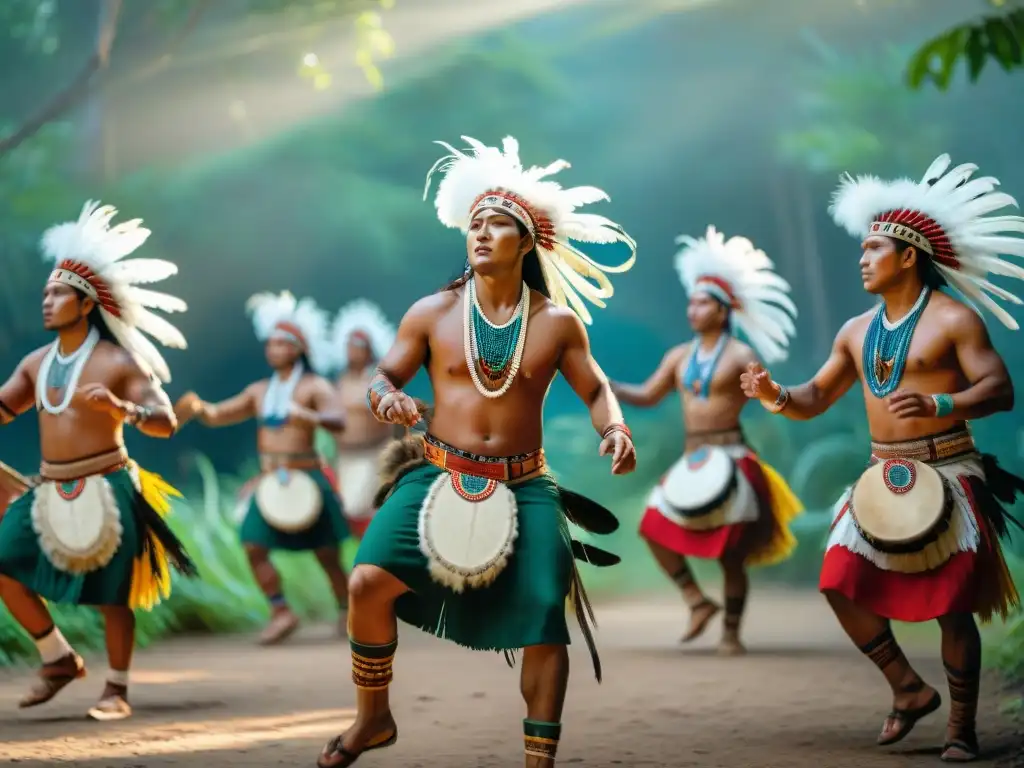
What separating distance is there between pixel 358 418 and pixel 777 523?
3.04 meters

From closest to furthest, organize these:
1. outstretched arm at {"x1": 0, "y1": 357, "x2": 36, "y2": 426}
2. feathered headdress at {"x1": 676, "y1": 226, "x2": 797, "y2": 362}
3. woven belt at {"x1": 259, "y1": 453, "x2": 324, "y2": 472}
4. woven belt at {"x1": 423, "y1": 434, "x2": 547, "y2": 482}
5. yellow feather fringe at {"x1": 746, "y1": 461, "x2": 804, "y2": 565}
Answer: woven belt at {"x1": 423, "y1": 434, "x2": 547, "y2": 482} → outstretched arm at {"x1": 0, "y1": 357, "x2": 36, "y2": 426} → yellow feather fringe at {"x1": 746, "y1": 461, "x2": 804, "y2": 565} → feathered headdress at {"x1": 676, "y1": 226, "x2": 797, "y2": 362} → woven belt at {"x1": 259, "y1": 453, "x2": 324, "y2": 472}

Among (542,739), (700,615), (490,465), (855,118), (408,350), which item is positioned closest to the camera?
(542,739)

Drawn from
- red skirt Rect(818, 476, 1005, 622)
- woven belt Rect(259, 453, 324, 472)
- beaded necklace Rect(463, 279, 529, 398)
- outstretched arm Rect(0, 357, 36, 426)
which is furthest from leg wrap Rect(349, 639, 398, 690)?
woven belt Rect(259, 453, 324, 472)

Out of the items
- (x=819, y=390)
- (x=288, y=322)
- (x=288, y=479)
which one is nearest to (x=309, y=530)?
(x=288, y=479)

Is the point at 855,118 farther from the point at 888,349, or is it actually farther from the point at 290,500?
the point at 888,349

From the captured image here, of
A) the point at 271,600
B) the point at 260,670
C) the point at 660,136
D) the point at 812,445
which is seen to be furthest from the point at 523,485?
the point at 660,136

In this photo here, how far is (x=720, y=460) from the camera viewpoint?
19.4 feet

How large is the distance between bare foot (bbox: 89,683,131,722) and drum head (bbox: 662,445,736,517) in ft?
8.63

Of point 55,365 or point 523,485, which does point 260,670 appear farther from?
point 523,485

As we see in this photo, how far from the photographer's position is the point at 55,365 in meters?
4.47

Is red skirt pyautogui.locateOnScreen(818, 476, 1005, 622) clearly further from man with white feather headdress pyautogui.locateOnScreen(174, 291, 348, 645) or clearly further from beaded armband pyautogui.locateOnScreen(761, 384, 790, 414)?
man with white feather headdress pyautogui.locateOnScreen(174, 291, 348, 645)

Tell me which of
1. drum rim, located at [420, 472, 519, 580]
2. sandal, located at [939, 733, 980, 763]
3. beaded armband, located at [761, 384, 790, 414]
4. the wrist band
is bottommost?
sandal, located at [939, 733, 980, 763]

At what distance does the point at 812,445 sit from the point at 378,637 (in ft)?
27.6

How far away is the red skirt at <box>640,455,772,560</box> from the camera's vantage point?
5.88 metres
